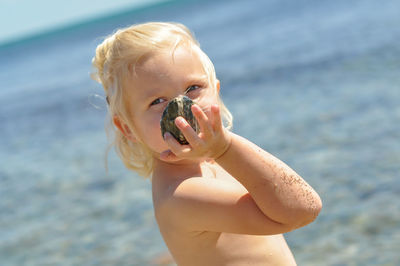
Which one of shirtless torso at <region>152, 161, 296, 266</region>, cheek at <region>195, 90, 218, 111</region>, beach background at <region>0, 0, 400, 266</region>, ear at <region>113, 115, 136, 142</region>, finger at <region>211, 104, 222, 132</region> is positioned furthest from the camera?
beach background at <region>0, 0, 400, 266</region>

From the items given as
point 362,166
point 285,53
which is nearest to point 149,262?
point 362,166

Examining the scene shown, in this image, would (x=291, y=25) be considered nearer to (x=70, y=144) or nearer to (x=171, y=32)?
(x=70, y=144)

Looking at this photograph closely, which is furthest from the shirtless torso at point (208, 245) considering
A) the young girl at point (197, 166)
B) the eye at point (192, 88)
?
the eye at point (192, 88)

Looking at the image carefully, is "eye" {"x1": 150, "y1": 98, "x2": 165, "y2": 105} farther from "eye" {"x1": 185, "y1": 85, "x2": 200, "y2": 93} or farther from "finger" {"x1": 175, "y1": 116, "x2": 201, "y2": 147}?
"finger" {"x1": 175, "y1": 116, "x2": 201, "y2": 147}

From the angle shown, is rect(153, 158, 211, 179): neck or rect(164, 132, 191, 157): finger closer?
rect(164, 132, 191, 157): finger

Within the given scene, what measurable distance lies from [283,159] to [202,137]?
15.4 ft

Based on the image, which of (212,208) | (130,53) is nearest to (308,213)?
(212,208)

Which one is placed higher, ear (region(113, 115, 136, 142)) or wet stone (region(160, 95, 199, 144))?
ear (region(113, 115, 136, 142))

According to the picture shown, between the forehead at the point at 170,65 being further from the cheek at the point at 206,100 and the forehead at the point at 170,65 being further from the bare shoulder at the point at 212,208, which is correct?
the bare shoulder at the point at 212,208

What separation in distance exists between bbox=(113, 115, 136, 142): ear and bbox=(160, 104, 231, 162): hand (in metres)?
0.56

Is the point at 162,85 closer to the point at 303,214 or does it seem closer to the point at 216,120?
the point at 216,120

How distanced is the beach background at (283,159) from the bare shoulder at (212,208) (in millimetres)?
1239

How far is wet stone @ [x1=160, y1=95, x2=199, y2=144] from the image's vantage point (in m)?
1.80

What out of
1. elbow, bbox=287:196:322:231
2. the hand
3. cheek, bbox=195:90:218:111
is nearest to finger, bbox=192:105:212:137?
the hand
